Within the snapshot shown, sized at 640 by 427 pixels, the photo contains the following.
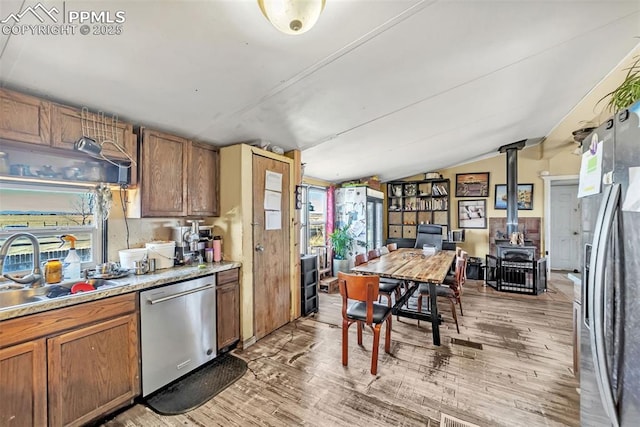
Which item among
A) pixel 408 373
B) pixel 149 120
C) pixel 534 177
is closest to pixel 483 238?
pixel 534 177

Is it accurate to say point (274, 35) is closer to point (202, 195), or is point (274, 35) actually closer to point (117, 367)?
point (202, 195)

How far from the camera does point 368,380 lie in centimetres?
210

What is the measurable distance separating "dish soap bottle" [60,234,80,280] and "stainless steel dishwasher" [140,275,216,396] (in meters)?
0.61

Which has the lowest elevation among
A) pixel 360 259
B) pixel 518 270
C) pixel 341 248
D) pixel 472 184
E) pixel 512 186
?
pixel 518 270

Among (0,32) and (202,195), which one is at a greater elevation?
(0,32)

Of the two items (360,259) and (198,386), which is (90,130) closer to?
(198,386)

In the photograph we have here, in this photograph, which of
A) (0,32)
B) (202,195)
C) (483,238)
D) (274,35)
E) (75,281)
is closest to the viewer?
(0,32)

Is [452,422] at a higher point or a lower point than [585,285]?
lower

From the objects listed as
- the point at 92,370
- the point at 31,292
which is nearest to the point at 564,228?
the point at 92,370

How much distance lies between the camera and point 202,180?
259 cm

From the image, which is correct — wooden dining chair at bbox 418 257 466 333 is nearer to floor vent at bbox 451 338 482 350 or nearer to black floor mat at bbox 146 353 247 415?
floor vent at bbox 451 338 482 350

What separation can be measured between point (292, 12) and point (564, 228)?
7.64 m

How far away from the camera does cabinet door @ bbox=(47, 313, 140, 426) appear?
1457 millimetres

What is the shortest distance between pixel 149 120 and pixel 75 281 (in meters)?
1.32
